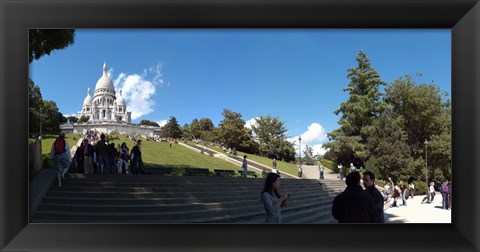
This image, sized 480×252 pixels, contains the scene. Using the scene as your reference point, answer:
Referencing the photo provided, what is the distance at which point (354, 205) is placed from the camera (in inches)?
151

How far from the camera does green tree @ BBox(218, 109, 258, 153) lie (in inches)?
1366

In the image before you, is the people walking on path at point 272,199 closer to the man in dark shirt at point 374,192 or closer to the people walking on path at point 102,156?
the man in dark shirt at point 374,192

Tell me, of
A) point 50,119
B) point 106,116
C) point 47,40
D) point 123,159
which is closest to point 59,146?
point 47,40

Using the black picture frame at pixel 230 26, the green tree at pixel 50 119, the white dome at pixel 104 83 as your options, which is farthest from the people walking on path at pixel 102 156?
the white dome at pixel 104 83

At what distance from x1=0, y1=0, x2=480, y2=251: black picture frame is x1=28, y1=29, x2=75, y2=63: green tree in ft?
13.1

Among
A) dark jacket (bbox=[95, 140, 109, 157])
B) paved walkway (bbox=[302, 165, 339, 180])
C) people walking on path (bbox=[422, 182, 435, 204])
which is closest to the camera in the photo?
dark jacket (bbox=[95, 140, 109, 157])

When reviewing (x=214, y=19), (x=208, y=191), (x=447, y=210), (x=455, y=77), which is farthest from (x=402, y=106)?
(x=214, y=19)

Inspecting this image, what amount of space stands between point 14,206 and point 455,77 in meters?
7.29

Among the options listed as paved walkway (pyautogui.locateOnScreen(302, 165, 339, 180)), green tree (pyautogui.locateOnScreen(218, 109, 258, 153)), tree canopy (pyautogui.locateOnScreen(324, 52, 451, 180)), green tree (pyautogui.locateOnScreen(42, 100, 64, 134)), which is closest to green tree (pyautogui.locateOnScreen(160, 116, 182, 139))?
green tree (pyautogui.locateOnScreen(218, 109, 258, 153))

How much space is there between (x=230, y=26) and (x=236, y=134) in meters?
29.6

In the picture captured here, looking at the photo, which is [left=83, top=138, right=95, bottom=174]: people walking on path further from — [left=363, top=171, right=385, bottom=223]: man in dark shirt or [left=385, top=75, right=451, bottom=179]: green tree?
[left=385, top=75, right=451, bottom=179]: green tree

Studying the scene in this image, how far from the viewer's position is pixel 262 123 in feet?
128

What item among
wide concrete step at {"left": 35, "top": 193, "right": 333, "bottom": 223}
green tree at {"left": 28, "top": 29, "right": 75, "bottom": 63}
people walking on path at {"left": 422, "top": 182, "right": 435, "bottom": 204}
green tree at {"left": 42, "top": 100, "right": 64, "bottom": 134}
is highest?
green tree at {"left": 28, "top": 29, "right": 75, "bottom": 63}

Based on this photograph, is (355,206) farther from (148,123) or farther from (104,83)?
(104,83)
